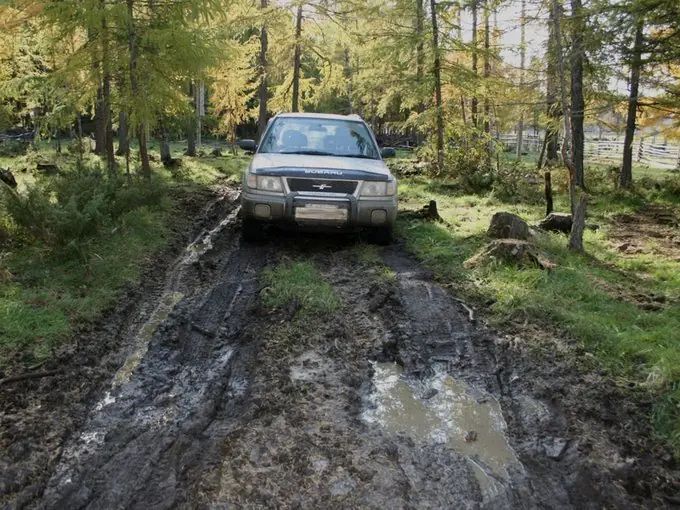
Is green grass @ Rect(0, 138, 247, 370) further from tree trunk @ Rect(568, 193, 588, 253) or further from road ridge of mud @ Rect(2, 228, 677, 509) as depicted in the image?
tree trunk @ Rect(568, 193, 588, 253)

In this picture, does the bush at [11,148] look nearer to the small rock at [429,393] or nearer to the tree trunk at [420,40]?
the tree trunk at [420,40]

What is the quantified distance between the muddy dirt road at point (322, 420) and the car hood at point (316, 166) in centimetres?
214

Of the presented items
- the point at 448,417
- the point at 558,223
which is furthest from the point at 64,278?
the point at 558,223

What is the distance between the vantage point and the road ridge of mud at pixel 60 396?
2.82 metres

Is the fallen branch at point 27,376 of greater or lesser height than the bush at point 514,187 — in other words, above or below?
below

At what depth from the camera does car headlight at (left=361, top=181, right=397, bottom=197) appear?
22.4 ft

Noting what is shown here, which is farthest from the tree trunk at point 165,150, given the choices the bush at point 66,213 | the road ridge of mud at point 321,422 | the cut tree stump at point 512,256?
the cut tree stump at point 512,256

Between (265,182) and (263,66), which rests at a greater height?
(263,66)

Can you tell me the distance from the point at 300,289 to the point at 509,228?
3406mm

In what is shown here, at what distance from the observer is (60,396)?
3.55m

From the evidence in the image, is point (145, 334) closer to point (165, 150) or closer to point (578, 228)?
point (578, 228)

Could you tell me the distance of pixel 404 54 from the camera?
1483 cm

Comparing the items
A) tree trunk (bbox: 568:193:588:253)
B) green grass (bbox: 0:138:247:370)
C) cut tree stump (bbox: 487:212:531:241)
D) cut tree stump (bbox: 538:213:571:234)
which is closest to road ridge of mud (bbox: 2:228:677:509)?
green grass (bbox: 0:138:247:370)

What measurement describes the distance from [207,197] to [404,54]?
289 inches
